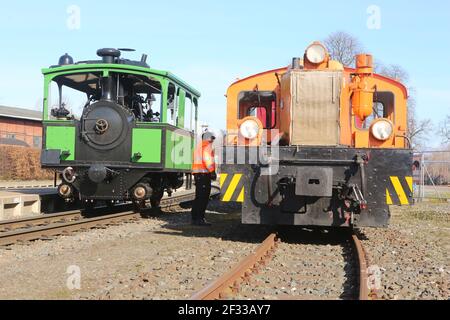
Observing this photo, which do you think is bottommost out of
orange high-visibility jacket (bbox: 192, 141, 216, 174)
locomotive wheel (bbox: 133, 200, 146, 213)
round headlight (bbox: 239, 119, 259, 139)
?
locomotive wheel (bbox: 133, 200, 146, 213)

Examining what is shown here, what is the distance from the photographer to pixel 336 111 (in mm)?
8180

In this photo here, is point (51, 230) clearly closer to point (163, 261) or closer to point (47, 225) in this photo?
point (47, 225)

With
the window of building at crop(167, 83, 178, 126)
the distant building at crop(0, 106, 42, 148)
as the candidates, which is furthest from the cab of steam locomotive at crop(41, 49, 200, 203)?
the distant building at crop(0, 106, 42, 148)

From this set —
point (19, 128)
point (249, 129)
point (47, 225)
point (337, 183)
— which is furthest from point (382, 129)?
point (19, 128)

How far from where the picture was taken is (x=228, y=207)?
49.7ft

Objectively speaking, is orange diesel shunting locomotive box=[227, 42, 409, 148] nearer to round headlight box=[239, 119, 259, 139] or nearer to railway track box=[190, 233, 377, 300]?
round headlight box=[239, 119, 259, 139]

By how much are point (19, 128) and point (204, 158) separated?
36809mm

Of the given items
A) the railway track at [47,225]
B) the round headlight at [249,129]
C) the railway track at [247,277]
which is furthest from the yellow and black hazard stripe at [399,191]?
the railway track at [47,225]

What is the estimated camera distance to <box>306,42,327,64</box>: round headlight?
820 centimetres

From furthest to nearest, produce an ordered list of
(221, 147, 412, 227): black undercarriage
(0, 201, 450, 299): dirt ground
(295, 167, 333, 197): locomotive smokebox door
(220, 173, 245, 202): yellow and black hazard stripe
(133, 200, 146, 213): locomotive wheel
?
(133, 200, 146, 213): locomotive wheel
(220, 173, 245, 202): yellow and black hazard stripe
(221, 147, 412, 227): black undercarriage
(295, 167, 333, 197): locomotive smokebox door
(0, 201, 450, 299): dirt ground

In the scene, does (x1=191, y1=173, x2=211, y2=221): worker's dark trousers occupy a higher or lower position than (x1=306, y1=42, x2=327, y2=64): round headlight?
lower

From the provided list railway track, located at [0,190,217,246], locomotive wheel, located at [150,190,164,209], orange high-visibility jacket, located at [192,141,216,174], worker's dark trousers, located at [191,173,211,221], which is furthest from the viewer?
locomotive wheel, located at [150,190,164,209]

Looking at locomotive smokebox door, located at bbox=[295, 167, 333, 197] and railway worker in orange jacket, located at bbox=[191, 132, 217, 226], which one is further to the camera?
A: railway worker in orange jacket, located at bbox=[191, 132, 217, 226]

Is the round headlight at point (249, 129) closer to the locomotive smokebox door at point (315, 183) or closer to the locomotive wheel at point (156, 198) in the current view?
the locomotive smokebox door at point (315, 183)
